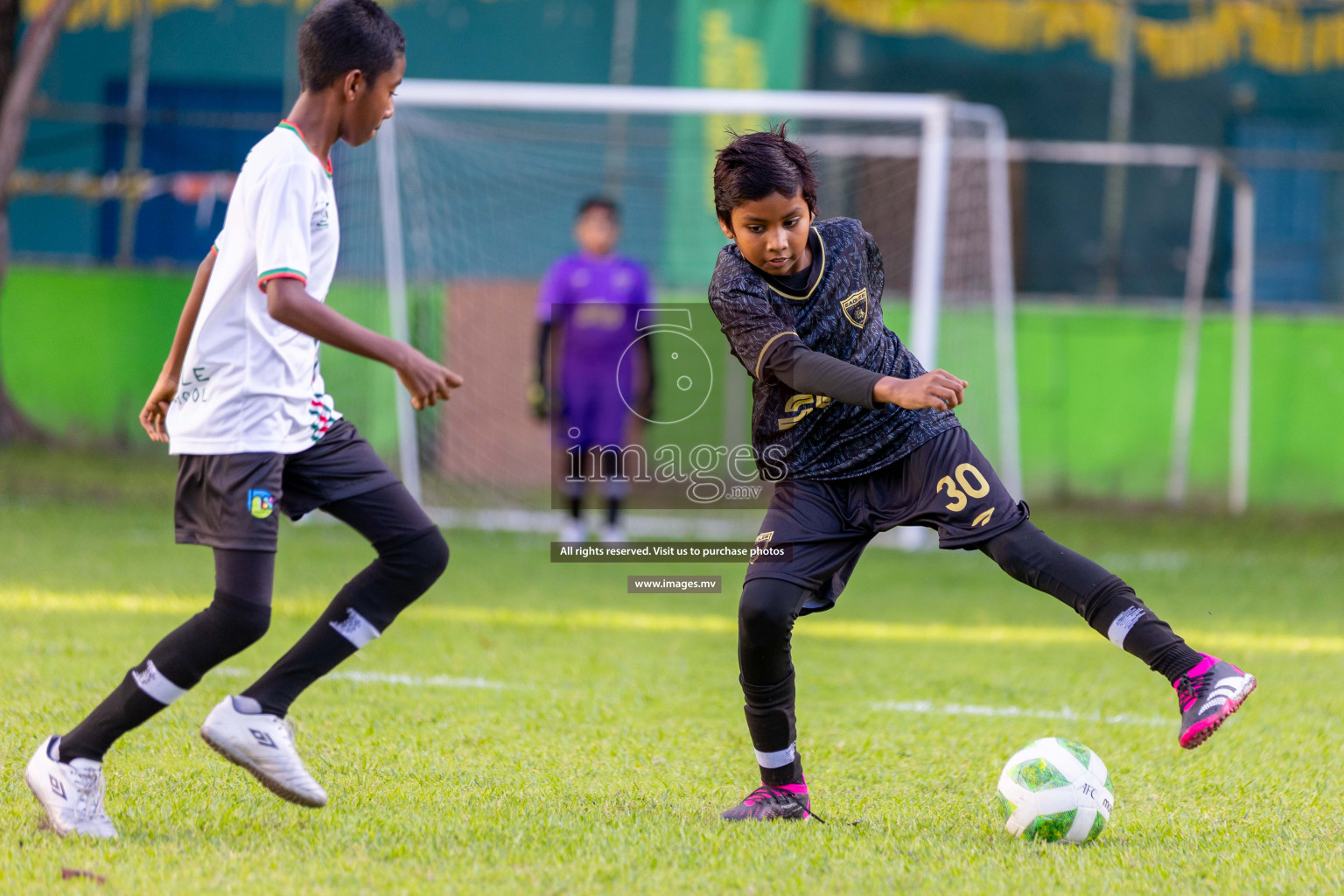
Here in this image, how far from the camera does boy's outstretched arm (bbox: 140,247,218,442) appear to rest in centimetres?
322

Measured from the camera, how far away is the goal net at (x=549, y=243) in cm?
1030

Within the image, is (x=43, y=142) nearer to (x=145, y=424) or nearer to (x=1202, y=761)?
(x=145, y=424)

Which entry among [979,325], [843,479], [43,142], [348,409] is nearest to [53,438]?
[43,142]

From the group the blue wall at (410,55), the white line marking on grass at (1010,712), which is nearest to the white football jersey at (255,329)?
the white line marking on grass at (1010,712)

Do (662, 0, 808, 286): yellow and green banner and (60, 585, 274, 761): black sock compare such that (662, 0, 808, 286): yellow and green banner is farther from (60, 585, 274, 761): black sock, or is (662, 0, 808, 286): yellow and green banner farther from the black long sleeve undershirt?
(60, 585, 274, 761): black sock

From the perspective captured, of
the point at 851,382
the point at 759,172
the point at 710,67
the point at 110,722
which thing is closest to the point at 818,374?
the point at 851,382

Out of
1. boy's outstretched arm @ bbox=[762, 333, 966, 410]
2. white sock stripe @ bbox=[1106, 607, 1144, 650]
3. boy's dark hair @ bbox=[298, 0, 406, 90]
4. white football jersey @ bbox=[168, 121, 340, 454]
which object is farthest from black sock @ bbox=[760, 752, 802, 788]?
boy's dark hair @ bbox=[298, 0, 406, 90]

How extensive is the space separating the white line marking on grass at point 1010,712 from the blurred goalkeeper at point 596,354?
3.98m

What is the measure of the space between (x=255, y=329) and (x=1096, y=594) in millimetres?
1903

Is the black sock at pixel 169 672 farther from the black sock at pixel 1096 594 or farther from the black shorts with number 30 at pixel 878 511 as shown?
the black sock at pixel 1096 594

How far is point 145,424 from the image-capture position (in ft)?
11.4

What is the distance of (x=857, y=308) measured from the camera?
3434 millimetres

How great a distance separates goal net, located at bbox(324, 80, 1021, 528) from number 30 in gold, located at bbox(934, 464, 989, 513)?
21.0 feet

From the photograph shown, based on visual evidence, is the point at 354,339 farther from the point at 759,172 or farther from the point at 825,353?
the point at 825,353
